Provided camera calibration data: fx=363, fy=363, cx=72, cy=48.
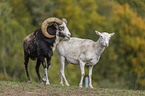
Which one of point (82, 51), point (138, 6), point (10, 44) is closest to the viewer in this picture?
point (82, 51)

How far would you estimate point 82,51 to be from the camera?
56.1 ft

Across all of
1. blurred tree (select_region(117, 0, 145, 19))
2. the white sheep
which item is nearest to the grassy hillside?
the white sheep

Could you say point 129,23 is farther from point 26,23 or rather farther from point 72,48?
point 72,48

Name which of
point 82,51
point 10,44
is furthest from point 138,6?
point 82,51

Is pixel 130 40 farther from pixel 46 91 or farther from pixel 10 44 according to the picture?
pixel 46 91

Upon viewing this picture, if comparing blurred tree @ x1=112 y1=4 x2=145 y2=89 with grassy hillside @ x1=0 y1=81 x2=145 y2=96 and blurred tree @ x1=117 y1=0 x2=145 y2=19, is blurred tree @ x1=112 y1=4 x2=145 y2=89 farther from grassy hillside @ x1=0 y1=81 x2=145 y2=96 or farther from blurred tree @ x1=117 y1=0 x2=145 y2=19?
grassy hillside @ x1=0 y1=81 x2=145 y2=96

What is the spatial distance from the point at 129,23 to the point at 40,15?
51.5 feet

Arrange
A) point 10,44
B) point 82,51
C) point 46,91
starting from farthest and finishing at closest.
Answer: point 10,44 → point 82,51 → point 46,91

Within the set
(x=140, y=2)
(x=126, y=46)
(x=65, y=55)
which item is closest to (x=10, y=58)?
(x=126, y=46)

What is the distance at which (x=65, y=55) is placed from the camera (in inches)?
687

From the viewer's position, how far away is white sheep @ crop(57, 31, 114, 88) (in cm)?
1689

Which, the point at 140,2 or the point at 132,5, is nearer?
the point at 140,2

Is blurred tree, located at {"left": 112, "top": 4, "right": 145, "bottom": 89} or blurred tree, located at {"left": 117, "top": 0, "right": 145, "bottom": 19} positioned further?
blurred tree, located at {"left": 117, "top": 0, "right": 145, "bottom": 19}

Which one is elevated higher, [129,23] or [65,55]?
[129,23]
